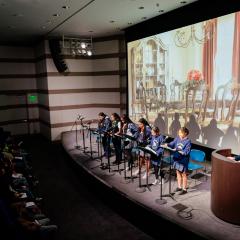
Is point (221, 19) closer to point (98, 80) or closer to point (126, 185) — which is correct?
point (126, 185)

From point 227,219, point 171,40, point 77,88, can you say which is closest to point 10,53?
point 77,88

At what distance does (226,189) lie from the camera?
164 inches

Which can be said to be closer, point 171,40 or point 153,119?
point 171,40

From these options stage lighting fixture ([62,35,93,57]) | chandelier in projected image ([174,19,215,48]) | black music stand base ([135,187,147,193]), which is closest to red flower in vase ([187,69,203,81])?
chandelier in projected image ([174,19,215,48])

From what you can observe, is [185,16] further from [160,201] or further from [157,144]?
[160,201]

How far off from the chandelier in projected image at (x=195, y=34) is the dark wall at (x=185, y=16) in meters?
0.12

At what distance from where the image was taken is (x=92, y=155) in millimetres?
7930

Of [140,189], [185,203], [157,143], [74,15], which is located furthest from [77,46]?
[185,203]

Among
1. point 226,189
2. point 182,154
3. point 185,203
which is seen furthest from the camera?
point 182,154

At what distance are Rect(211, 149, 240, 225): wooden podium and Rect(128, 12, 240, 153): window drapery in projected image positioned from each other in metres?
2.10

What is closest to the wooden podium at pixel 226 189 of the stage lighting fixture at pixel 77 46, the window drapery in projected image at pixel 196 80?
the window drapery in projected image at pixel 196 80

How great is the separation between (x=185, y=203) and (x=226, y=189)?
904 millimetres

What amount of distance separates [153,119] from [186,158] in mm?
3865

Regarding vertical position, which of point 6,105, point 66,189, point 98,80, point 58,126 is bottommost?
point 66,189
